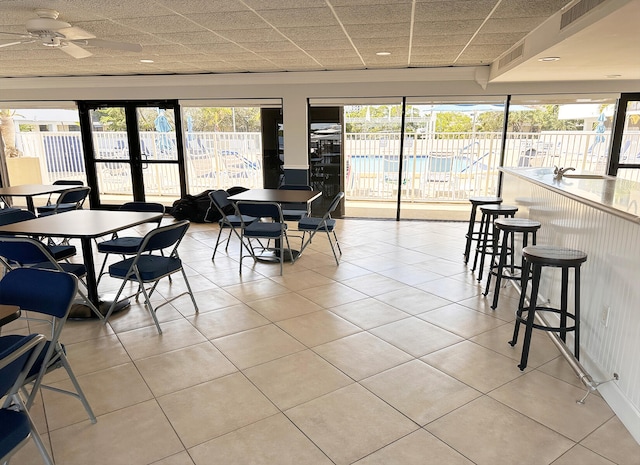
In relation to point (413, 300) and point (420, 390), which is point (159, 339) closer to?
point (420, 390)

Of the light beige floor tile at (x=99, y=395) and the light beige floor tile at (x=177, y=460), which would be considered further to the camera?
the light beige floor tile at (x=99, y=395)

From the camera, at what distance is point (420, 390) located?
239 cm

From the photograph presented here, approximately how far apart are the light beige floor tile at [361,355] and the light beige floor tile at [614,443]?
3.39 feet

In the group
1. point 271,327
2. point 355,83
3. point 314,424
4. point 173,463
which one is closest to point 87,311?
point 271,327

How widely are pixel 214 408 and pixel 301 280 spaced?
2.07m

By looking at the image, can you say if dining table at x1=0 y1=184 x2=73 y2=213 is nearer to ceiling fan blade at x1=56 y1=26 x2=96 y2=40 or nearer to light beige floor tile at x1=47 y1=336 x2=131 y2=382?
ceiling fan blade at x1=56 y1=26 x2=96 y2=40

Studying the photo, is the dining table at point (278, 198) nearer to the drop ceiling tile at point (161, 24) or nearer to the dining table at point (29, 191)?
the drop ceiling tile at point (161, 24)

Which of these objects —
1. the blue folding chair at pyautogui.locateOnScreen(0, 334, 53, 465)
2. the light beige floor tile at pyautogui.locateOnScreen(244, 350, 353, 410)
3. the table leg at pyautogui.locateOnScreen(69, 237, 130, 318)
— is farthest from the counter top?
the table leg at pyautogui.locateOnScreen(69, 237, 130, 318)

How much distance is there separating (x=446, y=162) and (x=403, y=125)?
5.75 feet

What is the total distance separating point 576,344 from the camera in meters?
2.61

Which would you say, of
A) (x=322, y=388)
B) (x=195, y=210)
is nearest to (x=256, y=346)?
(x=322, y=388)

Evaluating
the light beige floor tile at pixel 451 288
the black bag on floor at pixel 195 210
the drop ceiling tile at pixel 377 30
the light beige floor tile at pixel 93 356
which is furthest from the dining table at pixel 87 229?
the black bag on floor at pixel 195 210

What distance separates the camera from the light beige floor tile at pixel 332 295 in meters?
3.66

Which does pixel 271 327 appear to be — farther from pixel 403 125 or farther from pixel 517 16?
pixel 403 125
